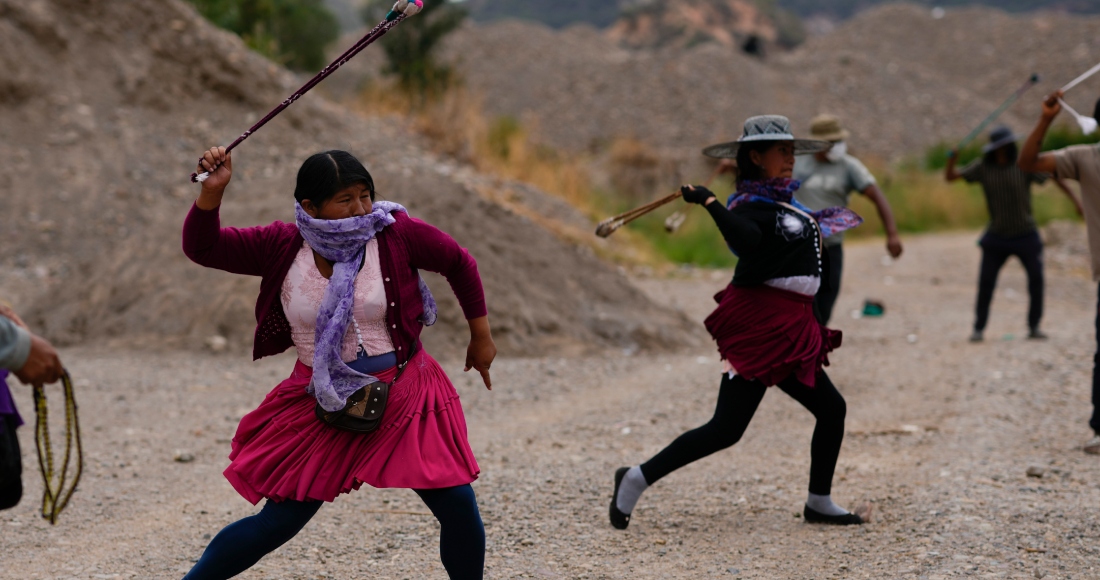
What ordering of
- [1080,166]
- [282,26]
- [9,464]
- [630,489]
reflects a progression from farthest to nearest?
[282,26], [1080,166], [630,489], [9,464]

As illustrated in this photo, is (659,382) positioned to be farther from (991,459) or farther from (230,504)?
(230,504)

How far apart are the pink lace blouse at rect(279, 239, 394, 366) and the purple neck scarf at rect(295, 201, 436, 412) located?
3 cm

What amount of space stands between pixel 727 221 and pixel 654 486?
1.86 m

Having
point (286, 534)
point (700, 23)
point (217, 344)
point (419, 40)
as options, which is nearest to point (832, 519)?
point (286, 534)

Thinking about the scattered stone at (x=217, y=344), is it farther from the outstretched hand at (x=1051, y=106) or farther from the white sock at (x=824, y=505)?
the outstretched hand at (x=1051, y=106)

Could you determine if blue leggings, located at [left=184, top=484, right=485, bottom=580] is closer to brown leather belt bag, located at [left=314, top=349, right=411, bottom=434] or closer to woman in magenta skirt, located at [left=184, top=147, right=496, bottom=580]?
woman in magenta skirt, located at [left=184, top=147, right=496, bottom=580]

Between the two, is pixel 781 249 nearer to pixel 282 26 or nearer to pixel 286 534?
pixel 286 534

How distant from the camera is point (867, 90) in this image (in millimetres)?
42250

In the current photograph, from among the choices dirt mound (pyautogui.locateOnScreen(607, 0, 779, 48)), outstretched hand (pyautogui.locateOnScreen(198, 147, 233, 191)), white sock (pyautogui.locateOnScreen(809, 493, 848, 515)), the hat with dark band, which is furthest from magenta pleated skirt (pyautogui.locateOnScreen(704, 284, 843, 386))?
dirt mound (pyautogui.locateOnScreen(607, 0, 779, 48))

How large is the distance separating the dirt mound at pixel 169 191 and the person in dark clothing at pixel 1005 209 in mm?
2629

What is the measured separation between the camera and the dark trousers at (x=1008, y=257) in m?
9.31

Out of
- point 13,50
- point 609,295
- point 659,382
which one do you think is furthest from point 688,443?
point 13,50

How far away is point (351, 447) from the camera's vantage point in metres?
3.23

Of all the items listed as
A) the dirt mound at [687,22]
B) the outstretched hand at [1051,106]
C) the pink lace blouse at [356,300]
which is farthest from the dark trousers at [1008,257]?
the dirt mound at [687,22]
